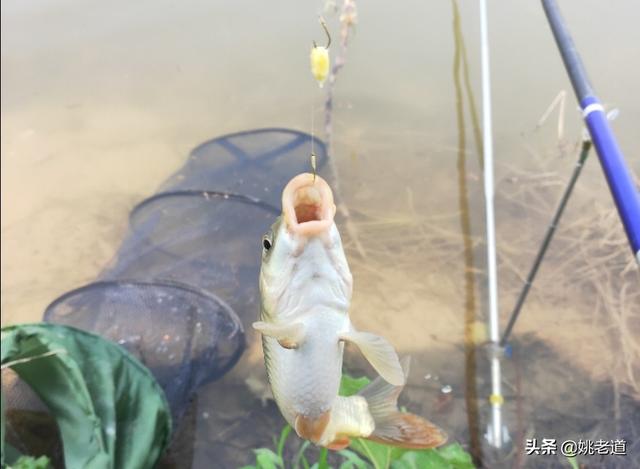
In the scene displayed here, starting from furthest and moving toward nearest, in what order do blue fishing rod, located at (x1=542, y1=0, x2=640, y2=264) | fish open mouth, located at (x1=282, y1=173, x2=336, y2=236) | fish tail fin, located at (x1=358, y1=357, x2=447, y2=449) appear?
fish tail fin, located at (x1=358, y1=357, x2=447, y2=449)
blue fishing rod, located at (x1=542, y1=0, x2=640, y2=264)
fish open mouth, located at (x1=282, y1=173, x2=336, y2=236)

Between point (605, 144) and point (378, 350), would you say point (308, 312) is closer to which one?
point (378, 350)

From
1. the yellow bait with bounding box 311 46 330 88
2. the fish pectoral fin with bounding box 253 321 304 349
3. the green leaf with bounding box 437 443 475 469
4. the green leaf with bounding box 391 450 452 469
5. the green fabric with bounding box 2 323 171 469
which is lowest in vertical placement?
the green leaf with bounding box 437 443 475 469

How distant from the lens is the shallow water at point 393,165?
9.36 feet

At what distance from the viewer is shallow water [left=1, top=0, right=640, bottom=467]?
9.36 feet

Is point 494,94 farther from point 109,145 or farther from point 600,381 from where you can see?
point 109,145

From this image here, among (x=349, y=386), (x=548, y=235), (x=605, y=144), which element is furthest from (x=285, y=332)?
(x=548, y=235)

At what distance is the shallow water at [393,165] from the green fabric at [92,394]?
1.39 ft

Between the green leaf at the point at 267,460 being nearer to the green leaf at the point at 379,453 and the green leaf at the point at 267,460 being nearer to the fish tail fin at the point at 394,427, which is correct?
the green leaf at the point at 379,453

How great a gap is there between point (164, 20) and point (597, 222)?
4270 millimetres

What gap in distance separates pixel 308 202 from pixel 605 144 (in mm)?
962

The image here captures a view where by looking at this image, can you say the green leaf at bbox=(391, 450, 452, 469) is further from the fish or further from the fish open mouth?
the fish open mouth

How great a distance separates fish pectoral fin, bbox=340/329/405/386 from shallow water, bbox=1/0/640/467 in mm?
1707

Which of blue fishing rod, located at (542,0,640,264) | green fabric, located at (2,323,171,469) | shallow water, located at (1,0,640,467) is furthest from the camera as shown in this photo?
shallow water, located at (1,0,640,467)

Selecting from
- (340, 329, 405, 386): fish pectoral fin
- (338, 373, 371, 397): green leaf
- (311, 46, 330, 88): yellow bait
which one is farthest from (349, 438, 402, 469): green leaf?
(311, 46, 330, 88): yellow bait
